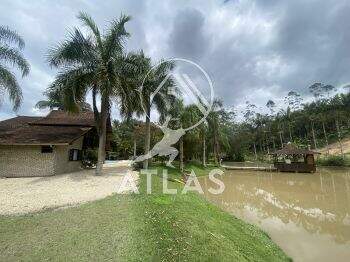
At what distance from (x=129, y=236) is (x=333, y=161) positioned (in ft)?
146

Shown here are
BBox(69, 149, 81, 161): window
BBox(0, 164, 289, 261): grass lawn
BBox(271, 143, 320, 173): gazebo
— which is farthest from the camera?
BBox(271, 143, 320, 173): gazebo

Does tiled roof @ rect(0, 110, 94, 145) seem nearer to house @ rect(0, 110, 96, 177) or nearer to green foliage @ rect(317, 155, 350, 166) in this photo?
house @ rect(0, 110, 96, 177)

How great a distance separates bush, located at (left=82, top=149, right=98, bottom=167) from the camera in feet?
77.8

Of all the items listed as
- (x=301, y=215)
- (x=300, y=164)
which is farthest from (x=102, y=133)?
(x=300, y=164)

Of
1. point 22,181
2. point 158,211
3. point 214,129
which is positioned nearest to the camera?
point 158,211

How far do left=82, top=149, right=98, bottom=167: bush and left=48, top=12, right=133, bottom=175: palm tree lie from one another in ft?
20.2

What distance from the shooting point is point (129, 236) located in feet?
23.9

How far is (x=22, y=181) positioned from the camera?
1520cm

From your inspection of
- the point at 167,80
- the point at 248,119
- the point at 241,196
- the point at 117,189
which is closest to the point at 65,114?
the point at 167,80

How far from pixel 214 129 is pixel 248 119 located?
4102 centimetres

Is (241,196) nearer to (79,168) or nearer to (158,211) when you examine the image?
(158,211)

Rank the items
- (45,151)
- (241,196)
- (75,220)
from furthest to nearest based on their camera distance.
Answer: (241,196), (45,151), (75,220)

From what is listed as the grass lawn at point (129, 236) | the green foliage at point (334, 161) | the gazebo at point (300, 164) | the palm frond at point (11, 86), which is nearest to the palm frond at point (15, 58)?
the palm frond at point (11, 86)

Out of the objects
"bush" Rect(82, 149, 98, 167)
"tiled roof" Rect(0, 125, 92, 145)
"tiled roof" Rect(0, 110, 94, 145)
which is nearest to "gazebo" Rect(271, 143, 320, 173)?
"bush" Rect(82, 149, 98, 167)
